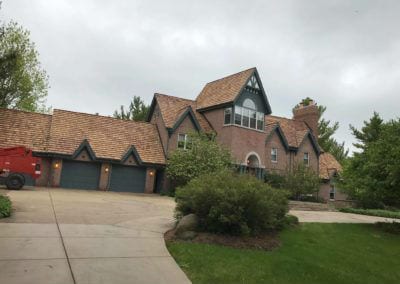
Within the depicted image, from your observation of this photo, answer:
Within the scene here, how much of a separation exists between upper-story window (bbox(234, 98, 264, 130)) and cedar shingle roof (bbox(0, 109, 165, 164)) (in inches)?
286

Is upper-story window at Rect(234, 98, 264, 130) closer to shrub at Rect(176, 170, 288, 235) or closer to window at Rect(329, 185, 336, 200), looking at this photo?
window at Rect(329, 185, 336, 200)

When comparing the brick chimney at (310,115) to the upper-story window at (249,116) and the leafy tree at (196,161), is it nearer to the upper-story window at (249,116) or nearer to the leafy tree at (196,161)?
the upper-story window at (249,116)

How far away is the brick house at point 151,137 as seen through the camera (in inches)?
1097

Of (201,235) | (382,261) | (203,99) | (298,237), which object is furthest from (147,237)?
(203,99)

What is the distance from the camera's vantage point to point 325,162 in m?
42.9

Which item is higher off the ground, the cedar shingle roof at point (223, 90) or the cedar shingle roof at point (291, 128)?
the cedar shingle roof at point (223, 90)

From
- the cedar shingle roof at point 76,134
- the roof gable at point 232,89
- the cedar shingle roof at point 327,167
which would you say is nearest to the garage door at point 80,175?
the cedar shingle roof at point 76,134

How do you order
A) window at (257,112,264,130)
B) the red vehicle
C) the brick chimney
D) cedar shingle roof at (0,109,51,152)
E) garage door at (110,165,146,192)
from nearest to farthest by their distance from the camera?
1. the red vehicle
2. cedar shingle roof at (0,109,51,152)
3. garage door at (110,165,146,192)
4. window at (257,112,264,130)
5. the brick chimney

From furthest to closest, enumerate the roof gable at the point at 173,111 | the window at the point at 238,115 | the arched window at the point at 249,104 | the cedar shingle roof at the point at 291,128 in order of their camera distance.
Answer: the cedar shingle roof at the point at 291,128, the arched window at the point at 249,104, the window at the point at 238,115, the roof gable at the point at 173,111

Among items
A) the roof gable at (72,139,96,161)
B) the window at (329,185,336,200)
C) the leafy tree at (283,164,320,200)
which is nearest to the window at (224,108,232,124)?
the leafy tree at (283,164,320,200)

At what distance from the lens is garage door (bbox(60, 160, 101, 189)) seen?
27.9 m

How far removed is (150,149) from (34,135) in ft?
29.2

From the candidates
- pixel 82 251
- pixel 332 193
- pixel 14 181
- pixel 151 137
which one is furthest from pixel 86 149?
pixel 332 193

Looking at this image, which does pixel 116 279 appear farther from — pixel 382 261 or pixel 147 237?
pixel 382 261
